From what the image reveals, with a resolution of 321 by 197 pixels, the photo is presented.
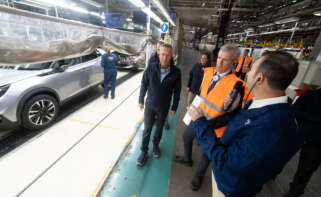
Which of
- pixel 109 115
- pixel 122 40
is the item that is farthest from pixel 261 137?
pixel 109 115

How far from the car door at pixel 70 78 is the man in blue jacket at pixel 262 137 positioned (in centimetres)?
372

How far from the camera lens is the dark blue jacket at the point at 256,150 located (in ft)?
2.49

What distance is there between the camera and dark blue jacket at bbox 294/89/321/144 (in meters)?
1.63

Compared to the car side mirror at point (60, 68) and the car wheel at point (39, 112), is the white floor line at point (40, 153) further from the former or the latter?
the car side mirror at point (60, 68)

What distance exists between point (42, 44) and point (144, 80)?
1351mm

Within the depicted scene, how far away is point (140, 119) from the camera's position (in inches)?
144

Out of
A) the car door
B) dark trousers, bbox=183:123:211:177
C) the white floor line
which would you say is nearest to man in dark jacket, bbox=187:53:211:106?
dark trousers, bbox=183:123:211:177

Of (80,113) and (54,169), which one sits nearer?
(54,169)

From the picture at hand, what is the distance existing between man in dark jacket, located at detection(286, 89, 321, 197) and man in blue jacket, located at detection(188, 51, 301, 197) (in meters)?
1.32

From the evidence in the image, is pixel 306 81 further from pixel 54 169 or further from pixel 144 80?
pixel 54 169

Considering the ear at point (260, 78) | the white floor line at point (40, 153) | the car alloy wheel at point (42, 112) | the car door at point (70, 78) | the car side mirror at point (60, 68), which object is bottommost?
the white floor line at point (40, 153)

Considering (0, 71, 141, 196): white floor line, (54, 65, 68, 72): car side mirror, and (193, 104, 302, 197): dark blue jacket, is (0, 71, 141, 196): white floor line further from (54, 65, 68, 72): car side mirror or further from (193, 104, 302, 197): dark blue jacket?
(193, 104, 302, 197): dark blue jacket

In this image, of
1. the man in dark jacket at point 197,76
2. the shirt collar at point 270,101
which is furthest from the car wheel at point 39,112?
the shirt collar at point 270,101

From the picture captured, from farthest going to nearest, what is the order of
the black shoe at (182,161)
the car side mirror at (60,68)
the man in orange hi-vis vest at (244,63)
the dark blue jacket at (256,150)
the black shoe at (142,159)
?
the man in orange hi-vis vest at (244,63), the car side mirror at (60,68), the black shoe at (182,161), the black shoe at (142,159), the dark blue jacket at (256,150)
